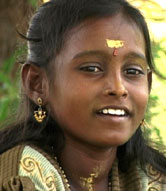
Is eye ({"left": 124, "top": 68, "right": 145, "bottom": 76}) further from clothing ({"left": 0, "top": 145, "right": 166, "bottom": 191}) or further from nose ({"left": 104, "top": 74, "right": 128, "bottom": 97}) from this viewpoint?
clothing ({"left": 0, "top": 145, "right": 166, "bottom": 191})

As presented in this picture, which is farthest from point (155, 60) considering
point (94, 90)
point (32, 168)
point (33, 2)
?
point (32, 168)

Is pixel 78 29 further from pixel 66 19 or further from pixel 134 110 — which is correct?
pixel 134 110

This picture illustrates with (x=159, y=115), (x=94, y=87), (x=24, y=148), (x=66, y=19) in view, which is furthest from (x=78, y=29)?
(x=159, y=115)

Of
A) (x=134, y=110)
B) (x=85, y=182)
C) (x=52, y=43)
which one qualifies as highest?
(x=52, y=43)

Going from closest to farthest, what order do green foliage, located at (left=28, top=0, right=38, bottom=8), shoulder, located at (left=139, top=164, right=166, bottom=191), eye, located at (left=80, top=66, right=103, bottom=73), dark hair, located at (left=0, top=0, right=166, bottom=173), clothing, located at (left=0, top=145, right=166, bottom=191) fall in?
clothing, located at (left=0, top=145, right=166, bottom=191), eye, located at (left=80, top=66, right=103, bottom=73), dark hair, located at (left=0, top=0, right=166, bottom=173), shoulder, located at (left=139, top=164, right=166, bottom=191), green foliage, located at (left=28, top=0, right=38, bottom=8)

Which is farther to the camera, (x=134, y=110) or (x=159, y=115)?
(x=159, y=115)

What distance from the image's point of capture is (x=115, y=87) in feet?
9.02

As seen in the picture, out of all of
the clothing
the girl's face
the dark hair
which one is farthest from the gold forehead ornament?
the clothing

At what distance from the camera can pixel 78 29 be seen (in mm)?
2889

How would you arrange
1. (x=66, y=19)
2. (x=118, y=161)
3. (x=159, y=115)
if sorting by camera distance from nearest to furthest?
(x=66, y=19) → (x=118, y=161) → (x=159, y=115)

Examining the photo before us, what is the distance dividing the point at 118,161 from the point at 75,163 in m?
0.29

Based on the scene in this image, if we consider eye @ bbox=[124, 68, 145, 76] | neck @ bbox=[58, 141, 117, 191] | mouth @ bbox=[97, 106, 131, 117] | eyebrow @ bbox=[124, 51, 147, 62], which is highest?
eyebrow @ bbox=[124, 51, 147, 62]

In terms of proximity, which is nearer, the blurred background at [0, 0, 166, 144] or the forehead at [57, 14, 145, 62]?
the forehead at [57, 14, 145, 62]

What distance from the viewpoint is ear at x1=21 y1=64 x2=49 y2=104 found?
3.01m
